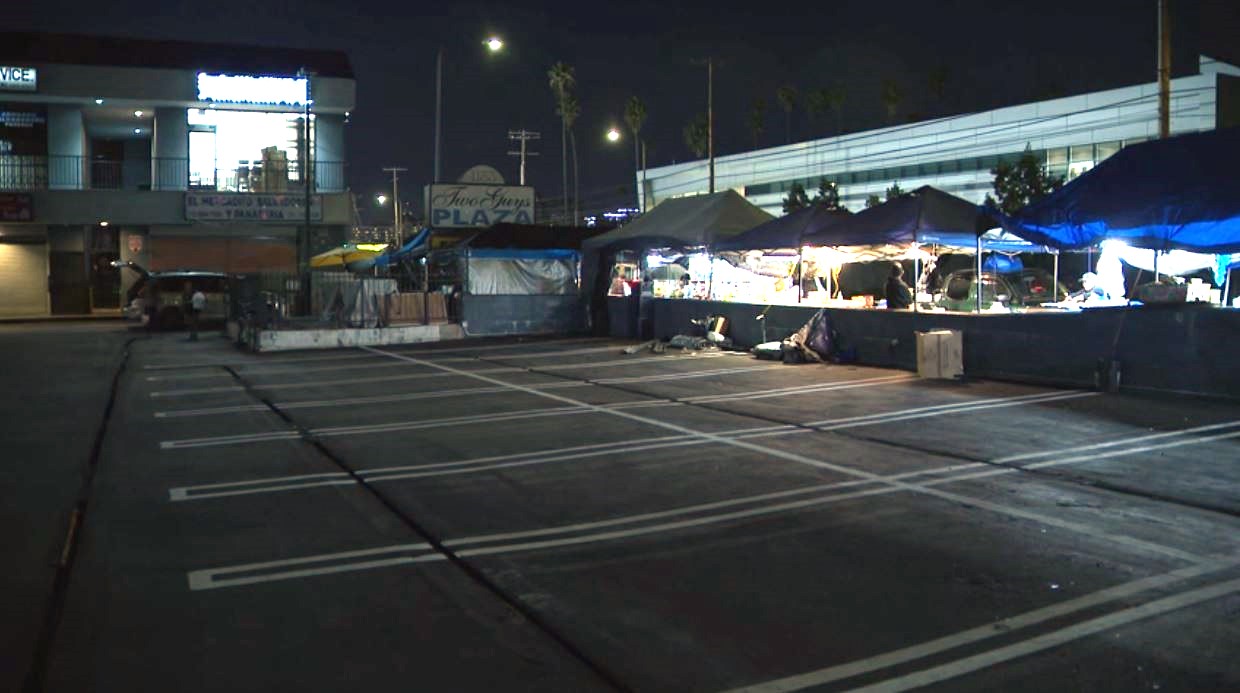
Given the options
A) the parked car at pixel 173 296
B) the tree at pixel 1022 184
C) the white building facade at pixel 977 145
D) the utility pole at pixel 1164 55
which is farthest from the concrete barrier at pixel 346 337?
the white building facade at pixel 977 145

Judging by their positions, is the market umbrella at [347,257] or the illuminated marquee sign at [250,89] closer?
the market umbrella at [347,257]

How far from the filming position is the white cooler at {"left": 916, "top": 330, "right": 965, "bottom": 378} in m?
16.9

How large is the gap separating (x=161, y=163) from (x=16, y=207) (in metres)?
5.34

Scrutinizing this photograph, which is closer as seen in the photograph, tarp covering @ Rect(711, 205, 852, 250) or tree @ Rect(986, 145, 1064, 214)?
tarp covering @ Rect(711, 205, 852, 250)

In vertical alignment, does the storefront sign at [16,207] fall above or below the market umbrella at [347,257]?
above

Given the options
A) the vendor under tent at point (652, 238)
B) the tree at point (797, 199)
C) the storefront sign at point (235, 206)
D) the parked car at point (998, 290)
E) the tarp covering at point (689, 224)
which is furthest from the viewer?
the tree at point (797, 199)

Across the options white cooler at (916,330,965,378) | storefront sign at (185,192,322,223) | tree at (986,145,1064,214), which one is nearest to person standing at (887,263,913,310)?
white cooler at (916,330,965,378)

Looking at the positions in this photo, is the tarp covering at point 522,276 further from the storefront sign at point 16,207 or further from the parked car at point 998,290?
the storefront sign at point 16,207

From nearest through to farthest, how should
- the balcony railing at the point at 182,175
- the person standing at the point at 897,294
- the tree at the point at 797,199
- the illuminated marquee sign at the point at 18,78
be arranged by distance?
1. the person standing at the point at 897,294
2. the illuminated marquee sign at the point at 18,78
3. the balcony railing at the point at 182,175
4. the tree at the point at 797,199

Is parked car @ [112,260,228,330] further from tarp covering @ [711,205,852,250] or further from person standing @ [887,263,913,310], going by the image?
person standing @ [887,263,913,310]

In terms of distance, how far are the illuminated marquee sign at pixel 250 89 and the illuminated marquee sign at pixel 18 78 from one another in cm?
600

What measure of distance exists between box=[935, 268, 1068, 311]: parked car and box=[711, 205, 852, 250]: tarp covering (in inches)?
109

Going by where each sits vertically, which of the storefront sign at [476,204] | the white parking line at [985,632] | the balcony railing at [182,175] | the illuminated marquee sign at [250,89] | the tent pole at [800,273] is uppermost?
the illuminated marquee sign at [250,89]

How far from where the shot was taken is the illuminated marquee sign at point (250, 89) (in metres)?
40.1
